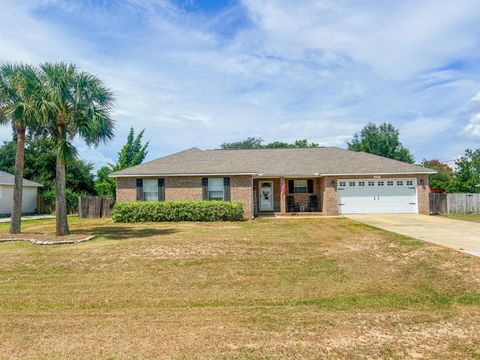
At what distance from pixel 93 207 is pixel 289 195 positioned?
12.9 metres

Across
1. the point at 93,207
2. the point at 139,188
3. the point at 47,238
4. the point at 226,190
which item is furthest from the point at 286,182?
the point at 47,238

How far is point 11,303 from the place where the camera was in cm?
632

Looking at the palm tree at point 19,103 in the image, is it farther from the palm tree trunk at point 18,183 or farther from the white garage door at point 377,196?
the white garage door at point 377,196

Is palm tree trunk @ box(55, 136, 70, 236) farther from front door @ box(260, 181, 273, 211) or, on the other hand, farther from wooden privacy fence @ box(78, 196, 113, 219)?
front door @ box(260, 181, 273, 211)

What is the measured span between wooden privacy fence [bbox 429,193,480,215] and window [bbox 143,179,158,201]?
17.2 metres

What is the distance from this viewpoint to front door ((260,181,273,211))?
966 inches

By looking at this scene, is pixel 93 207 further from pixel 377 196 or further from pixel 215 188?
pixel 377 196

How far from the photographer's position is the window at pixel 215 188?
21094 mm

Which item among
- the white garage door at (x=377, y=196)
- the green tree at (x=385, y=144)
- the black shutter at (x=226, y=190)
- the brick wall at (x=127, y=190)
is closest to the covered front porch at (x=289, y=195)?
the white garage door at (x=377, y=196)

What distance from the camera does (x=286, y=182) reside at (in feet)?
79.8

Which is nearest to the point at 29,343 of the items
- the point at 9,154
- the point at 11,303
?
the point at 11,303

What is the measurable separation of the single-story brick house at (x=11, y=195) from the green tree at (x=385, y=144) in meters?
42.0

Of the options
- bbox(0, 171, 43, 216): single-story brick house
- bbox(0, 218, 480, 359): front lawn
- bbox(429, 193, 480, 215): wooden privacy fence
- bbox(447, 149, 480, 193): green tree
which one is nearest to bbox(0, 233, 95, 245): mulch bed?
bbox(0, 218, 480, 359): front lawn

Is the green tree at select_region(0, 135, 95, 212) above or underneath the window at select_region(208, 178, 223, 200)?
above
